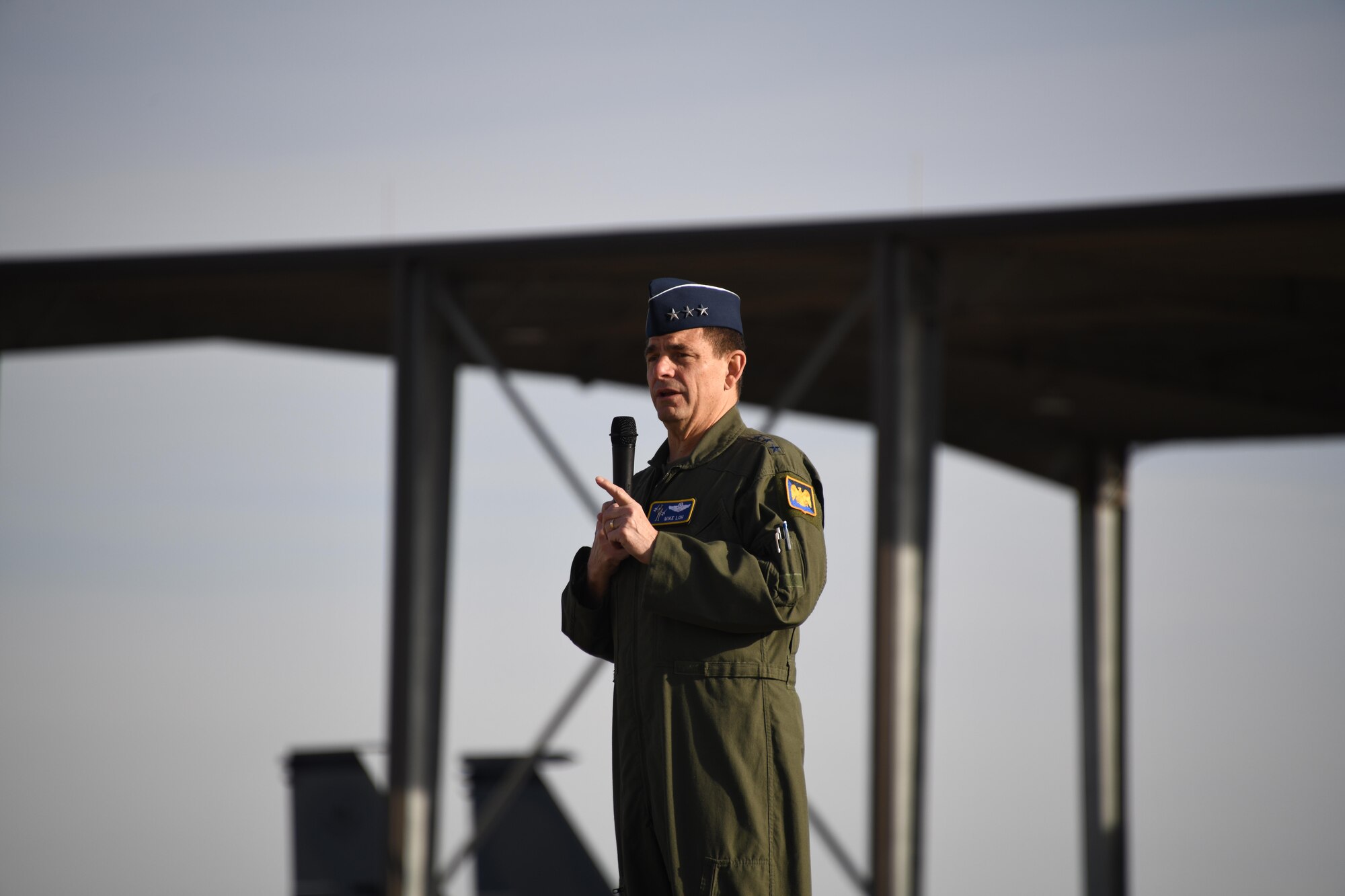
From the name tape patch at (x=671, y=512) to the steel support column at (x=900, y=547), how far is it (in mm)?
4875

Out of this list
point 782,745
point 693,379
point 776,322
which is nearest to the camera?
point 782,745

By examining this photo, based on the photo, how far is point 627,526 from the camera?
105 inches

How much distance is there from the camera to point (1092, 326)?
33.0 ft

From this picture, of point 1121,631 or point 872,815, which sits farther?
point 1121,631

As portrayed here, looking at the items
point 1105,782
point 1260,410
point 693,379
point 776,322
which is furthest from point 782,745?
point 1105,782

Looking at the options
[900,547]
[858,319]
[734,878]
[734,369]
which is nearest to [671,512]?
[734,369]

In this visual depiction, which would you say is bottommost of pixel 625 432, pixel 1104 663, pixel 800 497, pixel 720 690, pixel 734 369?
pixel 1104 663

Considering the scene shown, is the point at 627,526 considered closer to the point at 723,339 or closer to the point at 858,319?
the point at 723,339

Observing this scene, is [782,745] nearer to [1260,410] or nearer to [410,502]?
[410,502]

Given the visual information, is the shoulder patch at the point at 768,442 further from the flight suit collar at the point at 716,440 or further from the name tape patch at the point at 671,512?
the name tape patch at the point at 671,512

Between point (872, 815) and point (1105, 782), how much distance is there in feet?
22.1

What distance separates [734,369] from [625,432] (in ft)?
1.13

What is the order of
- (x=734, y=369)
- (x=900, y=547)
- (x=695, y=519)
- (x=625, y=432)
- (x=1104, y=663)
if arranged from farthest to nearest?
1. (x=1104, y=663)
2. (x=900, y=547)
3. (x=734, y=369)
4. (x=695, y=519)
5. (x=625, y=432)

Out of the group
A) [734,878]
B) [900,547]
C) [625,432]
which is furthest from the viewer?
[900,547]
